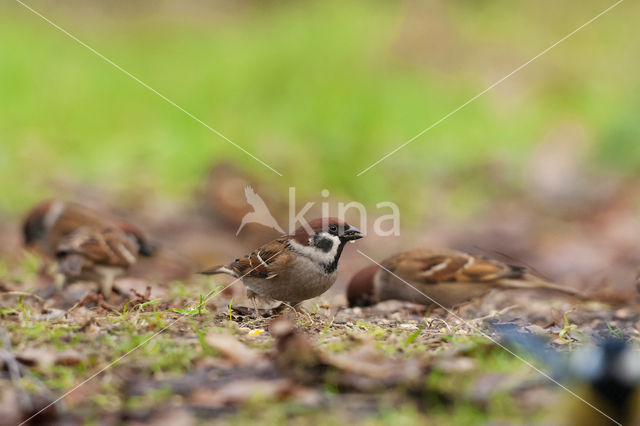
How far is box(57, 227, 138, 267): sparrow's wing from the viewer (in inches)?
242

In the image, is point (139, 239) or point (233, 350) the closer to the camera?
point (233, 350)

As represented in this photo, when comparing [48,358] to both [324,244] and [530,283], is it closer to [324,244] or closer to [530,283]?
[324,244]

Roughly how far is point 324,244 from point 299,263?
0.73 ft

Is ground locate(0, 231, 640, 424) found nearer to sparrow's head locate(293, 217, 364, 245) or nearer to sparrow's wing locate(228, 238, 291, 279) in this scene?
sparrow's wing locate(228, 238, 291, 279)

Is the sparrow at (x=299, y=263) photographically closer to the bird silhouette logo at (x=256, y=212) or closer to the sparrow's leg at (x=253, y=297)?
the sparrow's leg at (x=253, y=297)

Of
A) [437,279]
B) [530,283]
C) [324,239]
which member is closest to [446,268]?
[437,279]

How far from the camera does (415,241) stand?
9.77 metres

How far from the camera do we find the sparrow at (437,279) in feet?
20.0

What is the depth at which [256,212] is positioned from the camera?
886 cm

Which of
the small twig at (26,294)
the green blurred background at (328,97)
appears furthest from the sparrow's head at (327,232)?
the green blurred background at (328,97)

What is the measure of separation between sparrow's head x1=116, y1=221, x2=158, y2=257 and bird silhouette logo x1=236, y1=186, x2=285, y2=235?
1.91 meters

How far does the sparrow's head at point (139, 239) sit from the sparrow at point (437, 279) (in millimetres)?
1825

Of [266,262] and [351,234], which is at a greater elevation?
[351,234]

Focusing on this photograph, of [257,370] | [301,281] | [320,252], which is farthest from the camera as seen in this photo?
[320,252]
